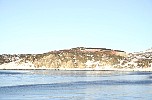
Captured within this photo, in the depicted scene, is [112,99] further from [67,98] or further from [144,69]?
[144,69]

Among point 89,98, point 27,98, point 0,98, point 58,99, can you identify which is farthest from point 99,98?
point 0,98

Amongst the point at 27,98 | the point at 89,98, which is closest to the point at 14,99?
the point at 27,98

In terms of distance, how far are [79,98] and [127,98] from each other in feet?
17.7

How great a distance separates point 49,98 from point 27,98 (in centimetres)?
249

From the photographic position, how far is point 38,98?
43688mm

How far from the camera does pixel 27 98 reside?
4381 centimetres

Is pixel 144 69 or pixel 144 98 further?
pixel 144 69

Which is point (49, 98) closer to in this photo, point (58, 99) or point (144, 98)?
point (58, 99)

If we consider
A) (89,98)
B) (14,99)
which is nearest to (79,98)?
(89,98)

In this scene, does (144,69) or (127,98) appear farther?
(144,69)

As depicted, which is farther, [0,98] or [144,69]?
[144,69]

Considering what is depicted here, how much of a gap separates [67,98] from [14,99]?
5.91 metres

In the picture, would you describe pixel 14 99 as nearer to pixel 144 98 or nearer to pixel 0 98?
pixel 0 98

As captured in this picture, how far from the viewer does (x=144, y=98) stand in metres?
43.5
